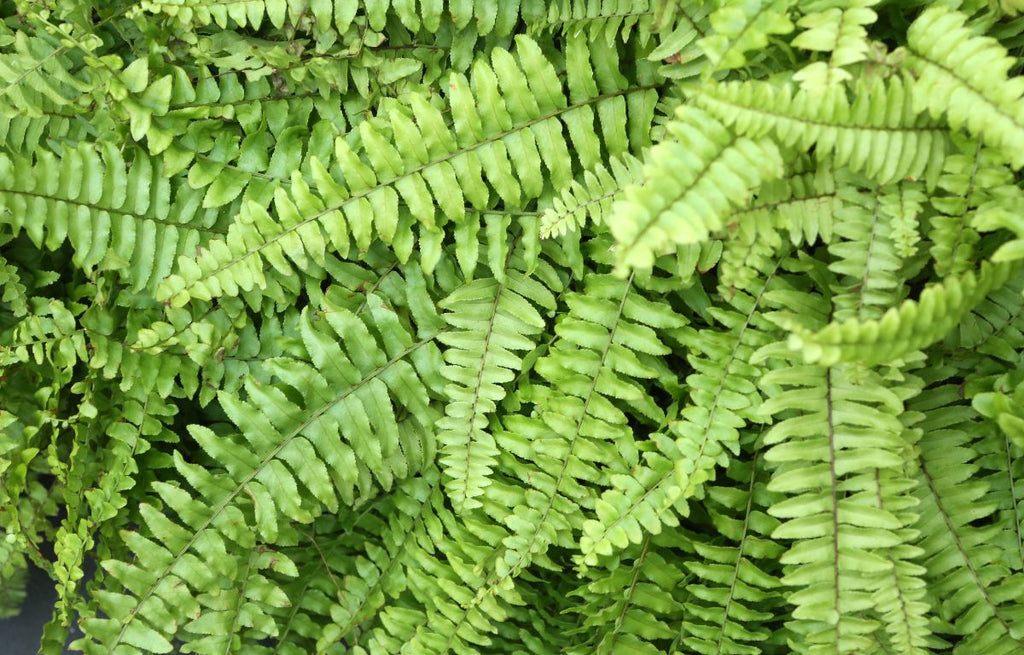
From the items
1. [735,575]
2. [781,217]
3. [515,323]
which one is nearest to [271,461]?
[515,323]

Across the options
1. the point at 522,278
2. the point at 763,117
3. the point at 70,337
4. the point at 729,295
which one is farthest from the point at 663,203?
the point at 70,337

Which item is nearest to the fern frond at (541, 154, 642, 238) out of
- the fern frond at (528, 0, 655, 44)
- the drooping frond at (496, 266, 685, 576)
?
the drooping frond at (496, 266, 685, 576)

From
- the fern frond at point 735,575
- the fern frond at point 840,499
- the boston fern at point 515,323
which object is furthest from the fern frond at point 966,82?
the fern frond at point 735,575

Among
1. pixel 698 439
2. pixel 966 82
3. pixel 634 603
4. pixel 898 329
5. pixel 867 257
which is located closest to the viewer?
pixel 898 329

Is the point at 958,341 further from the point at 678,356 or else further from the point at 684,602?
the point at 684,602

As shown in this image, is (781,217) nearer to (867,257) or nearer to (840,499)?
(867,257)

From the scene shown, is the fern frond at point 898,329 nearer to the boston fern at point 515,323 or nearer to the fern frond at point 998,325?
the boston fern at point 515,323
